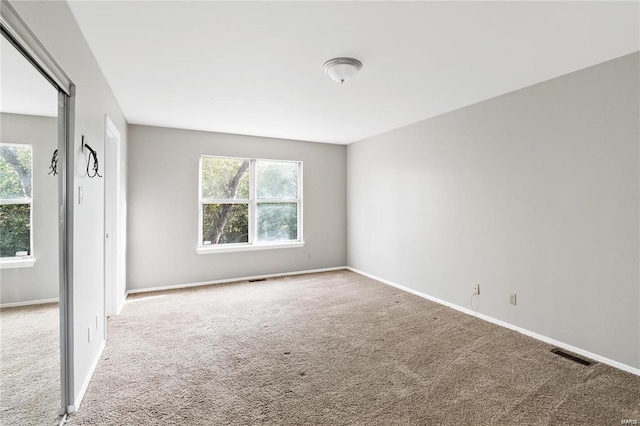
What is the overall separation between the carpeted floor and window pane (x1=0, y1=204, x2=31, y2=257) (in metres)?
0.26

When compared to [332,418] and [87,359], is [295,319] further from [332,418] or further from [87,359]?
[87,359]

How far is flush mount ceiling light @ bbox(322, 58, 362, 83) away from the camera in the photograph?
8.34 feet

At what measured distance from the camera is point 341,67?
8.43 ft

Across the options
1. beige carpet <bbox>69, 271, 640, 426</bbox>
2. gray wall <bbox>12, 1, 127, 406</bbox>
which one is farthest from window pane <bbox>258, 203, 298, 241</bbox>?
gray wall <bbox>12, 1, 127, 406</bbox>

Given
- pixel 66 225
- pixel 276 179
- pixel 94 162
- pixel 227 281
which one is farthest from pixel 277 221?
pixel 66 225

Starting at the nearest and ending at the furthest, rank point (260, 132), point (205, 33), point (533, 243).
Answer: point (205, 33) → point (533, 243) → point (260, 132)

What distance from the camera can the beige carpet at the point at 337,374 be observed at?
1979 millimetres

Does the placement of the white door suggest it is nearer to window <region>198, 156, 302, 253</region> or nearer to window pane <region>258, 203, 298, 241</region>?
window <region>198, 156, 302, 253</region>

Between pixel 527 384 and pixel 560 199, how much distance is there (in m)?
1.66

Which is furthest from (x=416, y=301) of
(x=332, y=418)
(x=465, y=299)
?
(x=332, y=418)

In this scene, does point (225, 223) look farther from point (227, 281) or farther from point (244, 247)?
point (227, 281)

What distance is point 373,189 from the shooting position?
5426 millimetres

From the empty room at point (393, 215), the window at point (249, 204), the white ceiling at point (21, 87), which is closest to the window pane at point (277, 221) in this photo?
the window at point (249, 204)

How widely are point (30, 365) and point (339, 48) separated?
266 cm
